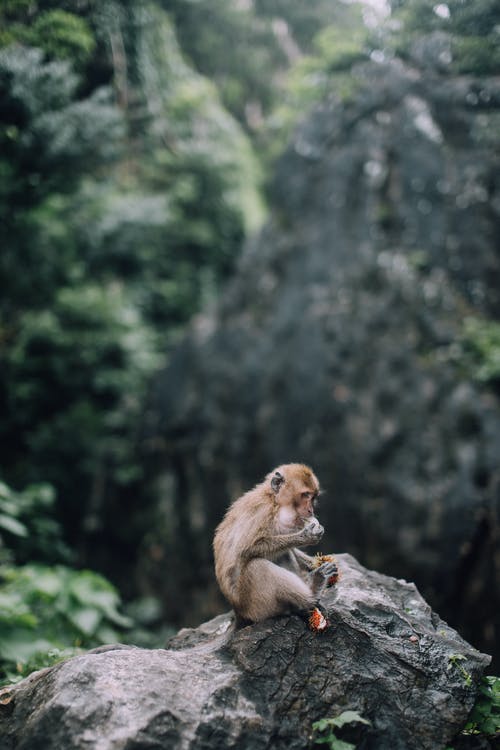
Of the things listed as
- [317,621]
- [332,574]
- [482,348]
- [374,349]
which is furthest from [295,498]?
[374,349]

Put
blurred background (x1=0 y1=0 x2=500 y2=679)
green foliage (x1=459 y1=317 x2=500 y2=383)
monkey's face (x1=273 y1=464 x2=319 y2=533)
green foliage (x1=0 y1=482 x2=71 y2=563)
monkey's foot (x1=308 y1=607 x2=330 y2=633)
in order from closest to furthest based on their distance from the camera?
monkey's foot (x1=308 y1=607 x2=330 y2=633) < monkey's face (x1=273 y1=464 x2=319 y2=533) < blurred background (x1=0 y1=0 x2=500 y2=679) < green foliage (x1=459 y1=317 x2=500 y2=383) < green foliage (x1=0 y1=482 x2=71 y2=563)

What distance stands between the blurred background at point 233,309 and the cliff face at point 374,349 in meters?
0.03

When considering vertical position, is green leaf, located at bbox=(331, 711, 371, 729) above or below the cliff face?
below

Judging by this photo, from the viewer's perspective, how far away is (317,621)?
120 inches

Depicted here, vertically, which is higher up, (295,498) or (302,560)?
(295,498)

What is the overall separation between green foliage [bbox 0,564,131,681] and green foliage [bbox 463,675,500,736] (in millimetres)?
3013

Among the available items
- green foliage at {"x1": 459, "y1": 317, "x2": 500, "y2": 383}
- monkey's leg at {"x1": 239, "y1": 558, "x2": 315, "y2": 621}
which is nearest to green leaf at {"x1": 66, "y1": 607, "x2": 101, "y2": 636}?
monkey's leg at {"x1": 239, "y1": 558, "x2": 315, "y2": 621}

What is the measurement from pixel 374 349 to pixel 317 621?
5282 mm

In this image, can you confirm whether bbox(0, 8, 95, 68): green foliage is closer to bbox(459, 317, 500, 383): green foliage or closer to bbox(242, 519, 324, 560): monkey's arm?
bbox(242, 519, 324, 560): monkey's arm

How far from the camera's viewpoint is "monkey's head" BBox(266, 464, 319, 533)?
129 inches

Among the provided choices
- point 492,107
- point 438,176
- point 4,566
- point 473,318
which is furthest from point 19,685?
point 438,176

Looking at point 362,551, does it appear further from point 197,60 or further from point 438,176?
point 197,60

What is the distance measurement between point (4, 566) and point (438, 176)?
26.5 feet

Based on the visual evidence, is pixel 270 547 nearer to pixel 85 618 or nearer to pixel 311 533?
pixel 311 533
